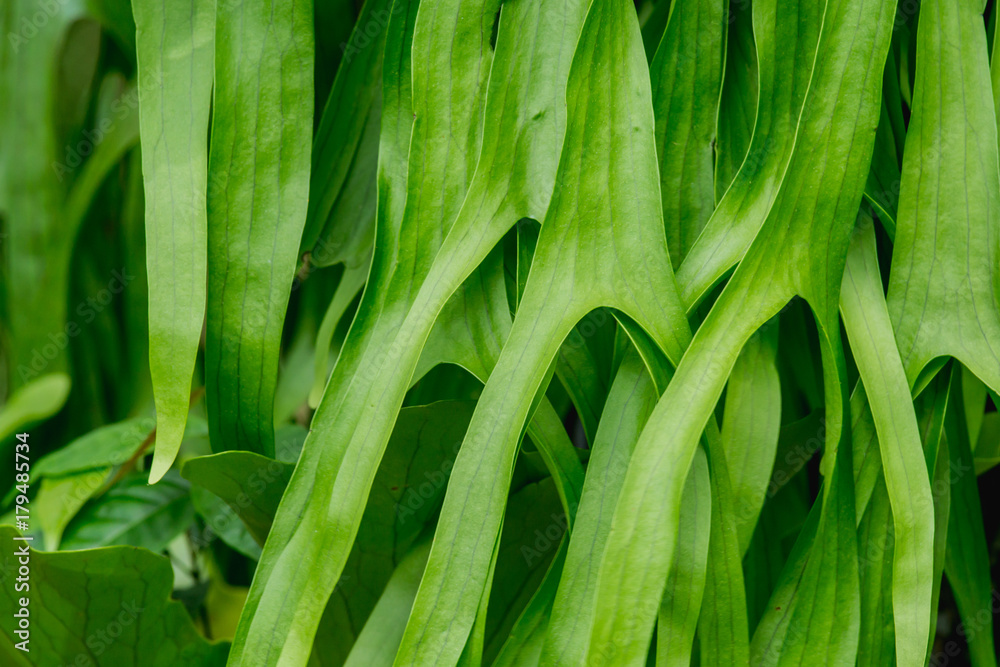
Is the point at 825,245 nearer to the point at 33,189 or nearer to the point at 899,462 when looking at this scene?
the point at 899,462

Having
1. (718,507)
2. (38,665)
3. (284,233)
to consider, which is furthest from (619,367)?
(38,665)

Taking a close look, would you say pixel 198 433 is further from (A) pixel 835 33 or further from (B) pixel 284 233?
(A) pixel 835 33

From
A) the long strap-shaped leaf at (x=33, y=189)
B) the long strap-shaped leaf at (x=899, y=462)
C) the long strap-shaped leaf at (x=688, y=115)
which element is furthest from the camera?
the long strap-shaped leaf at (x=33, y=189)

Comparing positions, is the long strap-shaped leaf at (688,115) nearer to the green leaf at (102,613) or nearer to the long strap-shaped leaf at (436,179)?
the long strap-shaped leaf at (436,179)

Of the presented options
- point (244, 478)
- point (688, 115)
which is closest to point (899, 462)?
point (688, 115)

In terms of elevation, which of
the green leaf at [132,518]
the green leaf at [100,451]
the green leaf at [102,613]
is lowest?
the green leaf at [102,613]

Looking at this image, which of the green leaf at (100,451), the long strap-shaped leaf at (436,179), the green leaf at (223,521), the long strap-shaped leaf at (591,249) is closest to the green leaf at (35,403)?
the green leaf at (100,451)

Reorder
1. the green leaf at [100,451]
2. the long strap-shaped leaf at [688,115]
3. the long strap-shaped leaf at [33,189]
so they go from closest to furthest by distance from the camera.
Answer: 1. the long strap-shaped leaf at [688,115]
2. the green leaf at [100,451]
3. the long strap-shaped leaf at [33,189]

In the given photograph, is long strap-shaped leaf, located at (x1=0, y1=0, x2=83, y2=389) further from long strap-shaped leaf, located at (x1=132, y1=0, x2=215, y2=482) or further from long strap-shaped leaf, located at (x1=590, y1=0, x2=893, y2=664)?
long strap-shaped leaf, located at (x1=590, y1=0, x2=893, y2=664)
